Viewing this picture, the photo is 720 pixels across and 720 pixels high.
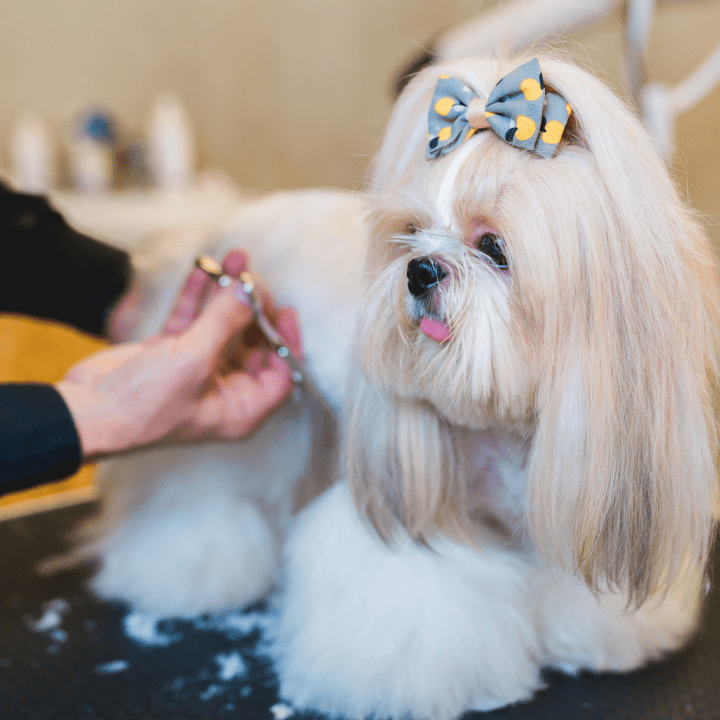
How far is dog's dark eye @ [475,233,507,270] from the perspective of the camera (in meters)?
0.70

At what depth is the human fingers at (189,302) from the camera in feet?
3.45

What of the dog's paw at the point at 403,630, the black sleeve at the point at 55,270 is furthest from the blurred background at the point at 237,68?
the dog's paw at the point at 403,630

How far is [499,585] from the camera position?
0.86m

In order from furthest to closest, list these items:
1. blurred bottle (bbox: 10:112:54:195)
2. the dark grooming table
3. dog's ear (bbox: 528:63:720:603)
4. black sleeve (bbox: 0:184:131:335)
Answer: blurred bottle (bbox: 10:112:54:195) → black sleeve (bbox: 0:184:131:335) → the dark grooming table → dog's ear (bbox: 528:63:720:603)

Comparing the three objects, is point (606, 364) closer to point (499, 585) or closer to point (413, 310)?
point (413, 310)

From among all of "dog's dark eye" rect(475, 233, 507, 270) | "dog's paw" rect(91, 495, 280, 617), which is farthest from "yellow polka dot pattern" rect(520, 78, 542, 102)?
"dog's paw" rect(91, 495, 280, 617)

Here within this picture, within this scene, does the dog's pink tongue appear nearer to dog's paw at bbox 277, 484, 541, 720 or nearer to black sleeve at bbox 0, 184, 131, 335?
dog's paw at bbox 277, 484, 541, 720

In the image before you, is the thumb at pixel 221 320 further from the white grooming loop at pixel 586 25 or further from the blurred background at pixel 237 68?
the blurred background at pixel 237 68

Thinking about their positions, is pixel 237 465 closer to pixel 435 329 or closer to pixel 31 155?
pixel 435 329

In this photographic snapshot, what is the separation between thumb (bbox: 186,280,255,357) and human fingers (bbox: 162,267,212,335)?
8 cm

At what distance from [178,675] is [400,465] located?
37 centimetres

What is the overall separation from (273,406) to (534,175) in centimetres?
52

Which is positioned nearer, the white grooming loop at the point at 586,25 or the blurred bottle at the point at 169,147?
the white grooming loop at the point at 586,25

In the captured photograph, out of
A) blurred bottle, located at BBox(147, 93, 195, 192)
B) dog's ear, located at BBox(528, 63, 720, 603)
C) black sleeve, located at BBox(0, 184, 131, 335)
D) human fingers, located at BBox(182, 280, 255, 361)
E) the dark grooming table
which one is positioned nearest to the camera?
dog's ear, located at BBox(528, 63, 720, 603)
